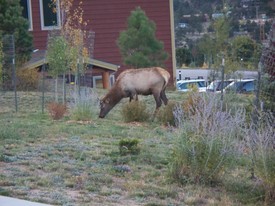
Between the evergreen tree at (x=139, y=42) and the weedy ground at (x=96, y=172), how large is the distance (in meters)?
16.4

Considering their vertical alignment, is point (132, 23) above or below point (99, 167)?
above

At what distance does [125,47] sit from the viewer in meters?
33.7

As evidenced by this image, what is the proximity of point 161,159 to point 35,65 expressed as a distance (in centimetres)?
1858

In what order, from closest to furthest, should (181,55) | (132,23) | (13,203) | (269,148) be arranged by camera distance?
(13,203) → (269,148) → (132,23) → (181,55)

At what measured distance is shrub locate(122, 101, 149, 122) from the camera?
18969 millimetres

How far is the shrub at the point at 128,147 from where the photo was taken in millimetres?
13307

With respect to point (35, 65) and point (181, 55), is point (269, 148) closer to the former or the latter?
point (35, 65)

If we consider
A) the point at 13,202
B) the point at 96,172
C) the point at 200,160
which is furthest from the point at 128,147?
the point at 13,202

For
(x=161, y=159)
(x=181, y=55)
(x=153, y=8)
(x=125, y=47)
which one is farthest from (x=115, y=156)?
(x=181, y=55)

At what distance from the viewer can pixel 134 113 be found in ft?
62.3

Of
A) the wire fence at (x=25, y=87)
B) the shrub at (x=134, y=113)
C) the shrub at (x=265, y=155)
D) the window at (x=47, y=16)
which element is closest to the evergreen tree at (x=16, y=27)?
the wire fence at (x=25, y=87)

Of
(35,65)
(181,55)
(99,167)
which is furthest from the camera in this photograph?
(181,55)

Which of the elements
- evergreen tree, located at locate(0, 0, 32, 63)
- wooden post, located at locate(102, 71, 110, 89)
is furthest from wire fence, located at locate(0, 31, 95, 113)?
wooden post, located at locate(102, 71, 110, 89)

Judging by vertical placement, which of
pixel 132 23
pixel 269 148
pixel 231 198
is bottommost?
pixel 231 198
